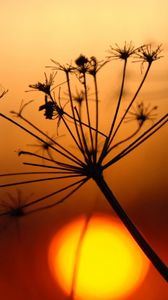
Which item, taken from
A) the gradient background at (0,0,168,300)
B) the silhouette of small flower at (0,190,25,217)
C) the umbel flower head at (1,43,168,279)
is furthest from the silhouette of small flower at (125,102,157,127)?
the silhouette of small flower at (0,190,25,217)

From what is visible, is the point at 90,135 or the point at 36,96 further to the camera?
the point at 36,96

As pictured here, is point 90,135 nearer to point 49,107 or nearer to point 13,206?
point 49,107

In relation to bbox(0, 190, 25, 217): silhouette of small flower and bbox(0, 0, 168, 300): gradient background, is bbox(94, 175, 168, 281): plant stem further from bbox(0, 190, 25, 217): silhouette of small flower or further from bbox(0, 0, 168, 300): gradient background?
bbox(0, 0, 168, 300): gradient background

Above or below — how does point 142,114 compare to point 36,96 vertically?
below

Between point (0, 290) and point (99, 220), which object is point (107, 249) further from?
point (0, 290)

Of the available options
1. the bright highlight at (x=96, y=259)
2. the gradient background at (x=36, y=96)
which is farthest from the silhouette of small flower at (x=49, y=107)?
the bright highlight at (x=96, y=259)

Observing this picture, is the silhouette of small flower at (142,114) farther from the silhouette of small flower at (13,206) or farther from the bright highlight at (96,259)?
the silhouette of small flower at (13,206)

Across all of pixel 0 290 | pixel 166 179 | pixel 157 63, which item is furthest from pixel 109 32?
pixel 0 290

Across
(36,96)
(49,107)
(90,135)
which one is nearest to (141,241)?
(90,135)
